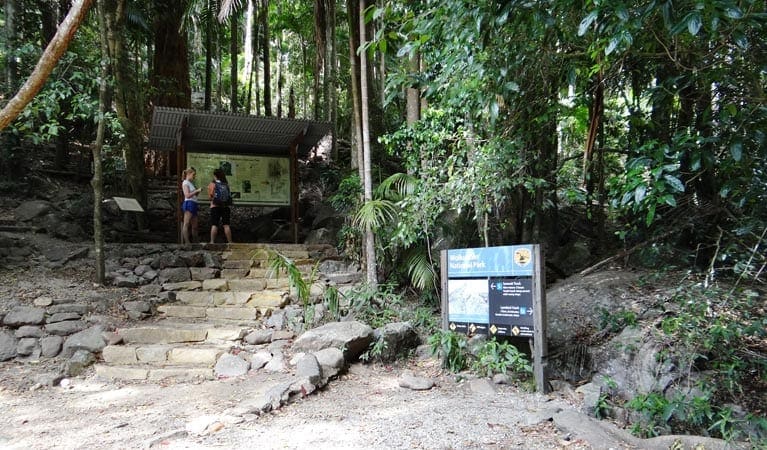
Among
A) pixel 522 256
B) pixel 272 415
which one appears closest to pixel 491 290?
pixel 522 256

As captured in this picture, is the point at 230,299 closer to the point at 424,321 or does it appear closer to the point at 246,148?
the point at 424,321

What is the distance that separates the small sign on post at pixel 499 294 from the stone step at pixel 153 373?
8.72 ft

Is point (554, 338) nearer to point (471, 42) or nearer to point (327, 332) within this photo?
point (327, 332)

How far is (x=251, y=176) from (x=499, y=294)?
638 centimetres

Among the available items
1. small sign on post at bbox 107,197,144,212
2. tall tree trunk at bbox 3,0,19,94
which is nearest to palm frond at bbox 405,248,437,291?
small sign on post at bbox 107,197,144,212

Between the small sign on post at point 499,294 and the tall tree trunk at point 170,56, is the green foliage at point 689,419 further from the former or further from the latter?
the tall tree trunk at point 170,56

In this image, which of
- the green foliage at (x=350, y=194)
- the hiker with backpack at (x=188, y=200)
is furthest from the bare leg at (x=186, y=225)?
the green foliage at (x=350, y=194)

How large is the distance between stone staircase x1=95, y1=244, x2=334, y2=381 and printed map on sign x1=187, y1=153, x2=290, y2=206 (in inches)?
60.5

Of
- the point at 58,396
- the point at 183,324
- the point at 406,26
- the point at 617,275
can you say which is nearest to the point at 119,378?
the point at 58,396

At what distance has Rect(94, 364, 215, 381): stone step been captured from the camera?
488 cm

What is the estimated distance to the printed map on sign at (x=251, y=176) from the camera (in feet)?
30.2

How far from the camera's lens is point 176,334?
5629 mm

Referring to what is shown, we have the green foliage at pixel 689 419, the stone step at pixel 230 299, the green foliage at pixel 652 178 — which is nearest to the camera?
the green foliage at pixel 652 178

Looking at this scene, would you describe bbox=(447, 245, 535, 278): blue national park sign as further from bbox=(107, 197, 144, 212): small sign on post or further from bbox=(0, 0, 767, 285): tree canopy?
bbox=(107, 197, 144, 212): small sign on post
